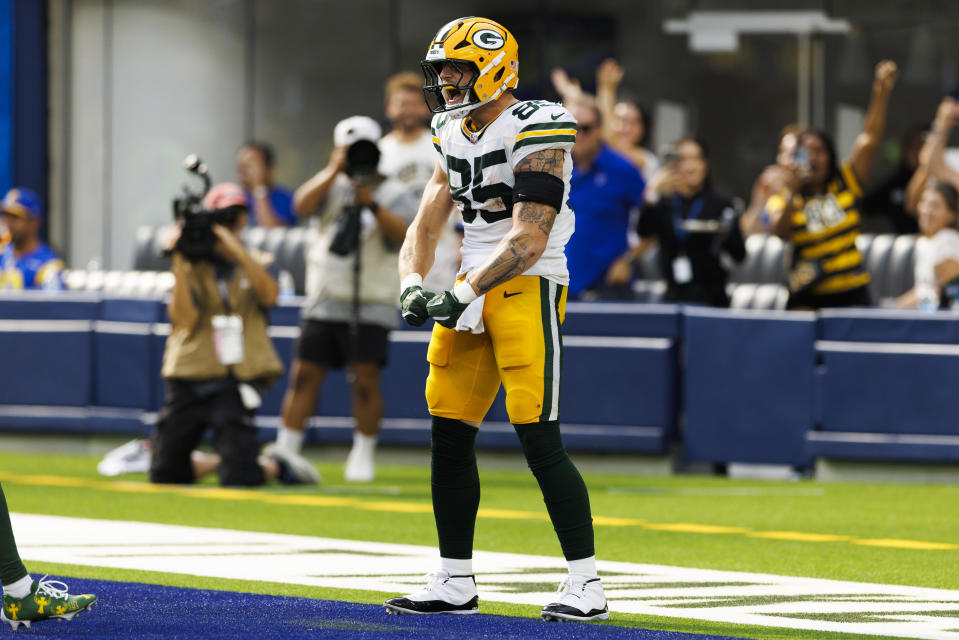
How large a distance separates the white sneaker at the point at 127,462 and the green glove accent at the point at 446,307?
6.78 meters

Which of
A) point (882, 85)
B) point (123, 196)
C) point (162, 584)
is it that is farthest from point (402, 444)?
point (123, 196)

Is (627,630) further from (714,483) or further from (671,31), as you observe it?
(671,31)

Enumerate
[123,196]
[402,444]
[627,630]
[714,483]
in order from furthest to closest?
1. [123,196]
2. [402,444]
3. [714,483]
4. [627,630]

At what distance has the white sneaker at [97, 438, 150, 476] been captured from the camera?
41.3 feet

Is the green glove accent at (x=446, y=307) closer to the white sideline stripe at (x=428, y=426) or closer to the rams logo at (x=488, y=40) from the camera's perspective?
the rams logo at (x=488, y=40)

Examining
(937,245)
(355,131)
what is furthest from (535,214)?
(937,245)

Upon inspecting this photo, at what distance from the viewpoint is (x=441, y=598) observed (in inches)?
255

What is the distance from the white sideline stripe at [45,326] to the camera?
47.0ft

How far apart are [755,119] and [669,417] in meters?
7.38

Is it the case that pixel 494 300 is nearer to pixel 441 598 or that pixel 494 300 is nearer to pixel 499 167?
pixel 499 167

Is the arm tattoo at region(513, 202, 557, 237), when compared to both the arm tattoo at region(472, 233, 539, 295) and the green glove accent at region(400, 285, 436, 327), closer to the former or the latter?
the arm tattoo at region(472, 233, 539, 295)

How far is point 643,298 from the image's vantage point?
1422 centimetres

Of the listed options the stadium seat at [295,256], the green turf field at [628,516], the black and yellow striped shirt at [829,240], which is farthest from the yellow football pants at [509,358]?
the stadium seat at [295,256]

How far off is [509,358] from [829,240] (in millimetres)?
6799
